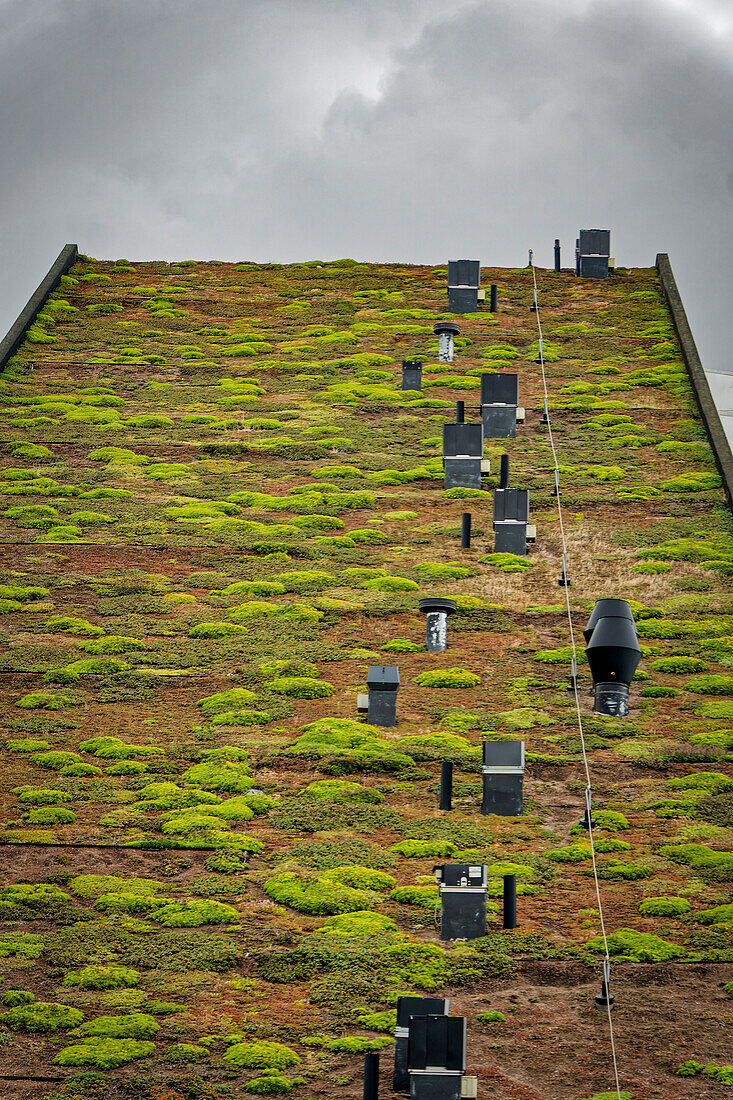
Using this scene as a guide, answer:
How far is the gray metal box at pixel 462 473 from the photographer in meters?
38.5

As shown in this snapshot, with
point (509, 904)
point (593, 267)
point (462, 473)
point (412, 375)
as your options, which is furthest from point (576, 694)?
point (593, 267)

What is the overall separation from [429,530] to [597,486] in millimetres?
5573

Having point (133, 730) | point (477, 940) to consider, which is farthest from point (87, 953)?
point (133, 730)

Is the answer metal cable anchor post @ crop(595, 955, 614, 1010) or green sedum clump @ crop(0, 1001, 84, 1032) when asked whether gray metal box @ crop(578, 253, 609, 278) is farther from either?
green sedum clump @ crop(0, 1001, 84, 1032)

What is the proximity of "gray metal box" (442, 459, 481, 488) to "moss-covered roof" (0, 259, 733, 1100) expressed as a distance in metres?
0.57

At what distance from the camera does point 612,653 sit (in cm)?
1852

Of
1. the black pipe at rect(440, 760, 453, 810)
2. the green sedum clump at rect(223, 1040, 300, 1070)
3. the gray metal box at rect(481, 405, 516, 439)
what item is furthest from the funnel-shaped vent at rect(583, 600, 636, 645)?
the gray metal box at rect(481, 405, 516, 439)

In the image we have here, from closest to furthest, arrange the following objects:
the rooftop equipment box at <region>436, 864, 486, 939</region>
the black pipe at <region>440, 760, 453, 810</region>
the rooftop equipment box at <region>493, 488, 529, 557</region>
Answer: the rooftop equipment box at <region>436, 864, 486, 939</region>
the black pipe at <region>440, 760, 453, 810</region>
the rooftop equipment box at <region>493, 488, 529, 557</region>

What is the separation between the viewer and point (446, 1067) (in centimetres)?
1616

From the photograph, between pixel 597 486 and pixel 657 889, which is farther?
pixel 597 486

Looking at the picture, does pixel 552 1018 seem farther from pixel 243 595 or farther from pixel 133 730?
pixel 243 595

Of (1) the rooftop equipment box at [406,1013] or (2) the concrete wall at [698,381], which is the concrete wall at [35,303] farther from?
(1) the rooftop equipment box at [406,1013]

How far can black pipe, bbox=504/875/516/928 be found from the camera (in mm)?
20969

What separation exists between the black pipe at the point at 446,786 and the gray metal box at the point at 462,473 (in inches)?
600
